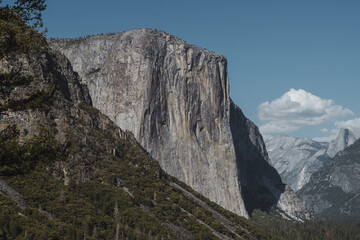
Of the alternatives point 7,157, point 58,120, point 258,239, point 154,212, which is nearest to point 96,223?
point 154,212

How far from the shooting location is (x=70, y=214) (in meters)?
85.1

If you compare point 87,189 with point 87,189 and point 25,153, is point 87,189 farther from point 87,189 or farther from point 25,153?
point 25,153

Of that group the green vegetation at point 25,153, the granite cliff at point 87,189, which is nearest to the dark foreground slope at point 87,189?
the granite cliff at point 87,189

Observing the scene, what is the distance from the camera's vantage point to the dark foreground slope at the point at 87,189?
78375 mm

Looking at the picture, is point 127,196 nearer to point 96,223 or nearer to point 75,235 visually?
point 96,223

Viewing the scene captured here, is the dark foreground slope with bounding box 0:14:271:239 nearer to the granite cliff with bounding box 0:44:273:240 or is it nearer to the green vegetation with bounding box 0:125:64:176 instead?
the granite cliff with bounding box 0:44:273:240

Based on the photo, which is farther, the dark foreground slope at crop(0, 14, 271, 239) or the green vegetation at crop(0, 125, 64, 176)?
the dark foreground slope at crop(0, 14, 271, 239)

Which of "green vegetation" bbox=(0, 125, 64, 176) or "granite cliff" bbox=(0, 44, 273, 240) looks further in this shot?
"granite cliff" bbox=(0, 44, 273, 240)

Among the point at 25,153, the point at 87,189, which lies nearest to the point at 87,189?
the point at 87,189

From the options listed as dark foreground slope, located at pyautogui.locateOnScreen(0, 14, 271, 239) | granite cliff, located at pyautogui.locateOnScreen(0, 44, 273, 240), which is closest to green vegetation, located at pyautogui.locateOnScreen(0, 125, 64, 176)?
granite cliff, located at pyautogui.locateOnScreen(0, 44, 273, 240)

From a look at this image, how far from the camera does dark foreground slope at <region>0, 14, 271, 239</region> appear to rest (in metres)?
78.4

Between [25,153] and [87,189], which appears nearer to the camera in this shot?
[25,153]

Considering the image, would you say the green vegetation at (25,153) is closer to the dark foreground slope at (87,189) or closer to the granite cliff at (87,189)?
the granite cliff at (87,189)

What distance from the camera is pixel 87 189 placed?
10244cm
